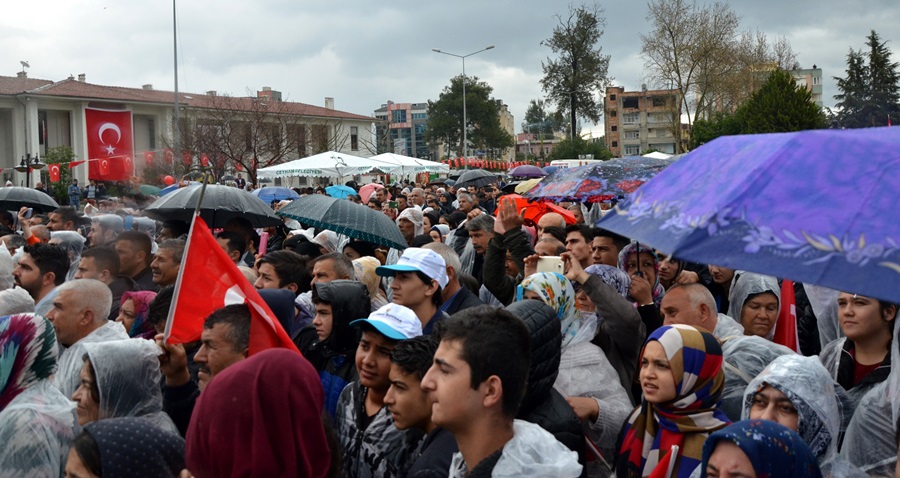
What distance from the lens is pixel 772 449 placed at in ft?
8.56

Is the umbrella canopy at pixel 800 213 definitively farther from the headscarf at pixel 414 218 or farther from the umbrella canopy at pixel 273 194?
the umbrella canopy at pixel 273 194

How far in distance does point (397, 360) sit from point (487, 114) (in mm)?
69649

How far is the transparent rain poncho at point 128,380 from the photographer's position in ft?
11.3

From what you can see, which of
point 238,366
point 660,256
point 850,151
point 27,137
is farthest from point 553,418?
point 27,137

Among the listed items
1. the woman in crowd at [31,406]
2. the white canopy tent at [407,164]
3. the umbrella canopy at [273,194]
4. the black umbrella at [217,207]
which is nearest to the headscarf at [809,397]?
the woman in crowd at [31,406]

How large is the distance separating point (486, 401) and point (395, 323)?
1177mm

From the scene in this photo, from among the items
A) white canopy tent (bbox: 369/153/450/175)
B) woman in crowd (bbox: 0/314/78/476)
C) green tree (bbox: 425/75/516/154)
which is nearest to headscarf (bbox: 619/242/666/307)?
woman in crowd (bbox: 0/314/78/476)

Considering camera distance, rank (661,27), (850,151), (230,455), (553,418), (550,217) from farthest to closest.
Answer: (661,27) < (550,217) < (553,418) < (230,455) < (850,151)

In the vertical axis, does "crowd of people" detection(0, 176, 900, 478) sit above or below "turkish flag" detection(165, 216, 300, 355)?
below

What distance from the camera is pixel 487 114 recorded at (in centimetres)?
7206

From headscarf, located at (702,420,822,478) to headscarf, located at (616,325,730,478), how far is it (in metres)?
0.56

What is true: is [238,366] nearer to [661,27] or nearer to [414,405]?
[414,405]

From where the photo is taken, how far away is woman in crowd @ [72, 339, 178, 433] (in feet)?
11.3

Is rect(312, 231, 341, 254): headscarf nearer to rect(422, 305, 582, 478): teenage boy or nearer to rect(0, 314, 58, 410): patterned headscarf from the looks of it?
rect(0, 314, 58, 410): patterned headscarf
